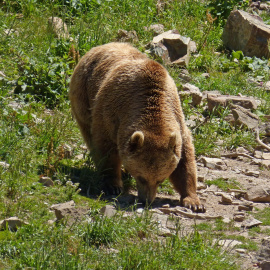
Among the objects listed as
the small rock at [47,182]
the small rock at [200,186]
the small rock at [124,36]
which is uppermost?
the small rock at [124,36]

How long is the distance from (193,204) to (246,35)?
6.85 metres

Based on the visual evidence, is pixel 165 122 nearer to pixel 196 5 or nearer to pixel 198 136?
pixel 198 136

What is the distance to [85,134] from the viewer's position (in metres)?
8.72

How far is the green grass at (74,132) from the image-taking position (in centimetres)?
531

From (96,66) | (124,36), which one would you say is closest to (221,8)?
(124,36)

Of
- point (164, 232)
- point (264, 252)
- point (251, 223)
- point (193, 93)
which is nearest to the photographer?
point (264, 252)

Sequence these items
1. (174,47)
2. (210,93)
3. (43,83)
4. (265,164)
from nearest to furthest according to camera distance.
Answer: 1. (265,164)
2. (43,83)
3. (210,93)
4. (174,47)

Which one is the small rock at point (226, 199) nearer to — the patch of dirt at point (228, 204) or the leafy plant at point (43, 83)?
the patch of dirt at point (228, 204)

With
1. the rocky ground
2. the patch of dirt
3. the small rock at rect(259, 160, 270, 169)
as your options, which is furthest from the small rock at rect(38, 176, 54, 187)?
the small rock at rect(259, 160, 270, 169)

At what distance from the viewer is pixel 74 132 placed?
9.43 m

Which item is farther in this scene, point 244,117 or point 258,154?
point 244,117

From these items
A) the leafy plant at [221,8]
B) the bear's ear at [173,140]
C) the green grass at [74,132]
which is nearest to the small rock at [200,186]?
the green grass at [74,132]

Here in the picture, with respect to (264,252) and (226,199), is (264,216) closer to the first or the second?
(226,199)

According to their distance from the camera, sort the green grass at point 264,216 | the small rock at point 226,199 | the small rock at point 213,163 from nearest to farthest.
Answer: the green grass at point 264,216 < the small rock at point 226,199 < the small rock at point 213,163
